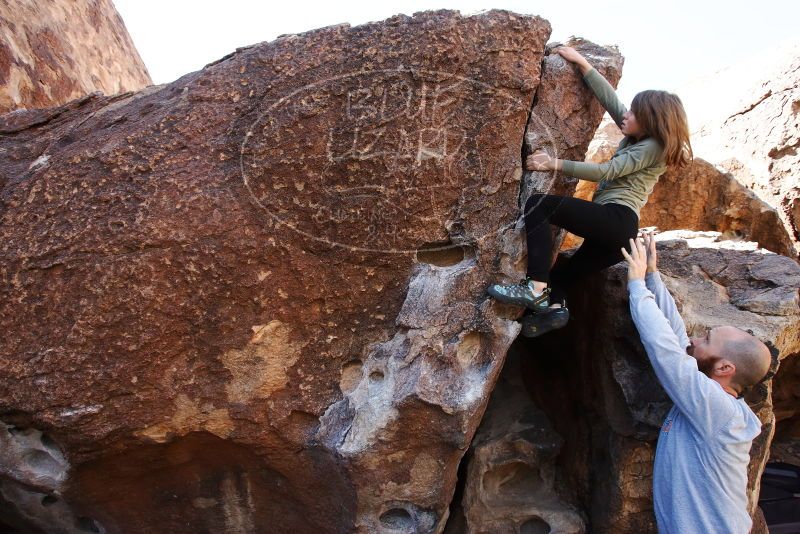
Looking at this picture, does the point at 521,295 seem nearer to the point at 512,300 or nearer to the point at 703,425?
the point at 512,300

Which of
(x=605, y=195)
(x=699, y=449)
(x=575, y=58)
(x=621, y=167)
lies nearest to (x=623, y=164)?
(x=621, y=167)

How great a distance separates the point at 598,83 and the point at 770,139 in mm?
3216

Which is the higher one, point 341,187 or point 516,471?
point 341,187

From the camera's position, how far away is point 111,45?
4820 mm

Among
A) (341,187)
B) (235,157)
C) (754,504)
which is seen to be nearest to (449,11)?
(341,187)

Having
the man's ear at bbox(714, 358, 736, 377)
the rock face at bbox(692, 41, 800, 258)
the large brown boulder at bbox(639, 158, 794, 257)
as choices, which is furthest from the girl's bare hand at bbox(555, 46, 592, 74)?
the rock face at bbox(692, 41, 800, 258)

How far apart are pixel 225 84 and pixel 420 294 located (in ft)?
3.43

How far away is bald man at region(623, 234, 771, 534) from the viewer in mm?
1924

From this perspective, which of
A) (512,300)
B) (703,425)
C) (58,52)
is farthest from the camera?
(58,52)

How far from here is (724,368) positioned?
201cm

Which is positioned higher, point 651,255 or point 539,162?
point 539,162

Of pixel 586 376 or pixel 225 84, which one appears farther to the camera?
pixel 586 376

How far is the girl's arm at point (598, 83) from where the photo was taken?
2395mm

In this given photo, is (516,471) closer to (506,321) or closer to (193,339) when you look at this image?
(506,321)
